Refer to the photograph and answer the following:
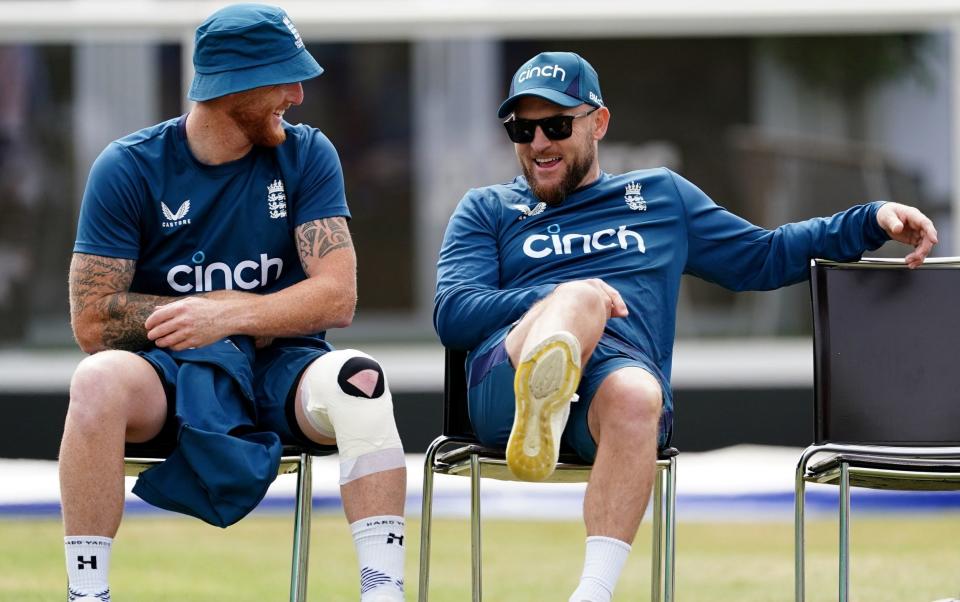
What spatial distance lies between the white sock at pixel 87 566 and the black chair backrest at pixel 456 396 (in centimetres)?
97

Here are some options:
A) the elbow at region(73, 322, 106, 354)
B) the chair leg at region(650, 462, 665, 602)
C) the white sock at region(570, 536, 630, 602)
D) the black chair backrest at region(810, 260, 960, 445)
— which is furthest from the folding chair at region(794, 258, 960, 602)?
the elbow at region(73, 322, 106, 354)

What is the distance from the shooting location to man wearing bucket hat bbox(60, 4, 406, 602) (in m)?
3.09

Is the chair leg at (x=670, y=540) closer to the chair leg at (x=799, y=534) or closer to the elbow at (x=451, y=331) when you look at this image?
the chair leg at (x=799, y=534)

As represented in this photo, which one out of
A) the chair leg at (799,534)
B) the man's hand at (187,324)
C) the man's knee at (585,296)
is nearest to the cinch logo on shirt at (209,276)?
the man's hand at (187,324)

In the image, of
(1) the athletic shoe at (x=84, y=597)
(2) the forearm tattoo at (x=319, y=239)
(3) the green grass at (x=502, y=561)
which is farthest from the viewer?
(3) the green grass at (x=502, y=561)

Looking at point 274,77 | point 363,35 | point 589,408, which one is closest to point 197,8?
point 363,35

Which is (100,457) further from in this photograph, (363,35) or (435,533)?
(363,35)

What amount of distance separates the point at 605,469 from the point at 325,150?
1044mm

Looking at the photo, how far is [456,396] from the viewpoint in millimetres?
3750

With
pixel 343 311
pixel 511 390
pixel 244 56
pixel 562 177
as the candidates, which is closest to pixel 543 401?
pixel 511 390

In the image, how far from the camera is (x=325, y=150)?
3607 millimetres

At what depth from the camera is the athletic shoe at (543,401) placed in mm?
3025

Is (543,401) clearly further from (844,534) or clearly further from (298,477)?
(844,534)

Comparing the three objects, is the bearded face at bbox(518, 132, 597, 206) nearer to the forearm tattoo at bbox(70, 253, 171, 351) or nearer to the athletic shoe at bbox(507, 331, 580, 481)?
the athletic shoe at bbox(507, 331, 580, 481)
